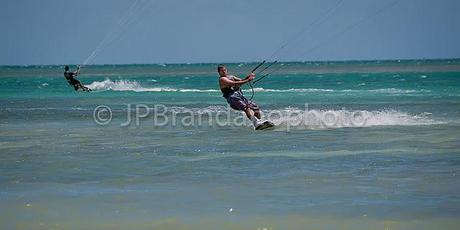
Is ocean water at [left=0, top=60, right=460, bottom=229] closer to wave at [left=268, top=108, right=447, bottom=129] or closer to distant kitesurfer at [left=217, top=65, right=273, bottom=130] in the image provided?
wave at [left=268, top=108, right=447, bottom=129]

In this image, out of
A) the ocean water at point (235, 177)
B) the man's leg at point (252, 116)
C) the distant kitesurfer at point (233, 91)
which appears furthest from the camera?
the man's leg at point (252, 116)

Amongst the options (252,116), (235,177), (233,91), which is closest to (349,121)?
(252,116)

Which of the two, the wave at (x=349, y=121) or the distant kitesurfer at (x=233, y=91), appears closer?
the distant kitesurfer at (x=233, y=91)

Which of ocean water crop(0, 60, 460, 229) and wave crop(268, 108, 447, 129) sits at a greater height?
wave crop(268, 108, 447, 129)

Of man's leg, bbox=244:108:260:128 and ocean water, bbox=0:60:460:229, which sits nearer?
ocean water, bbox=0:60:460:229

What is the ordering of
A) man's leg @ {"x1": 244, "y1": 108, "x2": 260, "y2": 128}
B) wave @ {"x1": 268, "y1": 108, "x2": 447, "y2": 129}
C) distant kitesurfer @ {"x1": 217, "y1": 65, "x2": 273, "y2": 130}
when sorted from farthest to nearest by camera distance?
wave @ {"x1": 268, "y1": 108, "x2": 447, "y2": 129} → man's leg @ {"x1": 244, "y1": 108, "x2": 260, "y2": 128} → distant kitesurfer @ {"x1": 217, "y1": 65, "x2": 273, "y2": 130}

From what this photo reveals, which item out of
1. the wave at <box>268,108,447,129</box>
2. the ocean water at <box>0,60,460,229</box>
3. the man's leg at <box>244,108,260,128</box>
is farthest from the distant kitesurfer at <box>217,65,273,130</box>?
the wave at <box>268,108,447,129</box>

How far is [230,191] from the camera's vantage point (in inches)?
416

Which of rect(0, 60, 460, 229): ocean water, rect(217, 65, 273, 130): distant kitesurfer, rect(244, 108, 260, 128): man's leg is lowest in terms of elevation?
rect(0, 60, 460, 229): ocean water

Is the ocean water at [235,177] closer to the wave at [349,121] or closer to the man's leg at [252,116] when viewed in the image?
the wave at [349,121]

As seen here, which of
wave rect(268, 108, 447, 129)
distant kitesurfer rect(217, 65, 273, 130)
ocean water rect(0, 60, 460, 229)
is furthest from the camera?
wave rect(268, 108, 447, 129)

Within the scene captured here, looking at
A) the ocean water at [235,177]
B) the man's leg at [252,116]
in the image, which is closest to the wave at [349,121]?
the ocean water at [235,177]

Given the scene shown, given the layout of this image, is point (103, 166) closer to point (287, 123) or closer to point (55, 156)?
point (55, 156)

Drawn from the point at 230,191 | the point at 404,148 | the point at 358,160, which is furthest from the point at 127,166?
the point at 404,148
